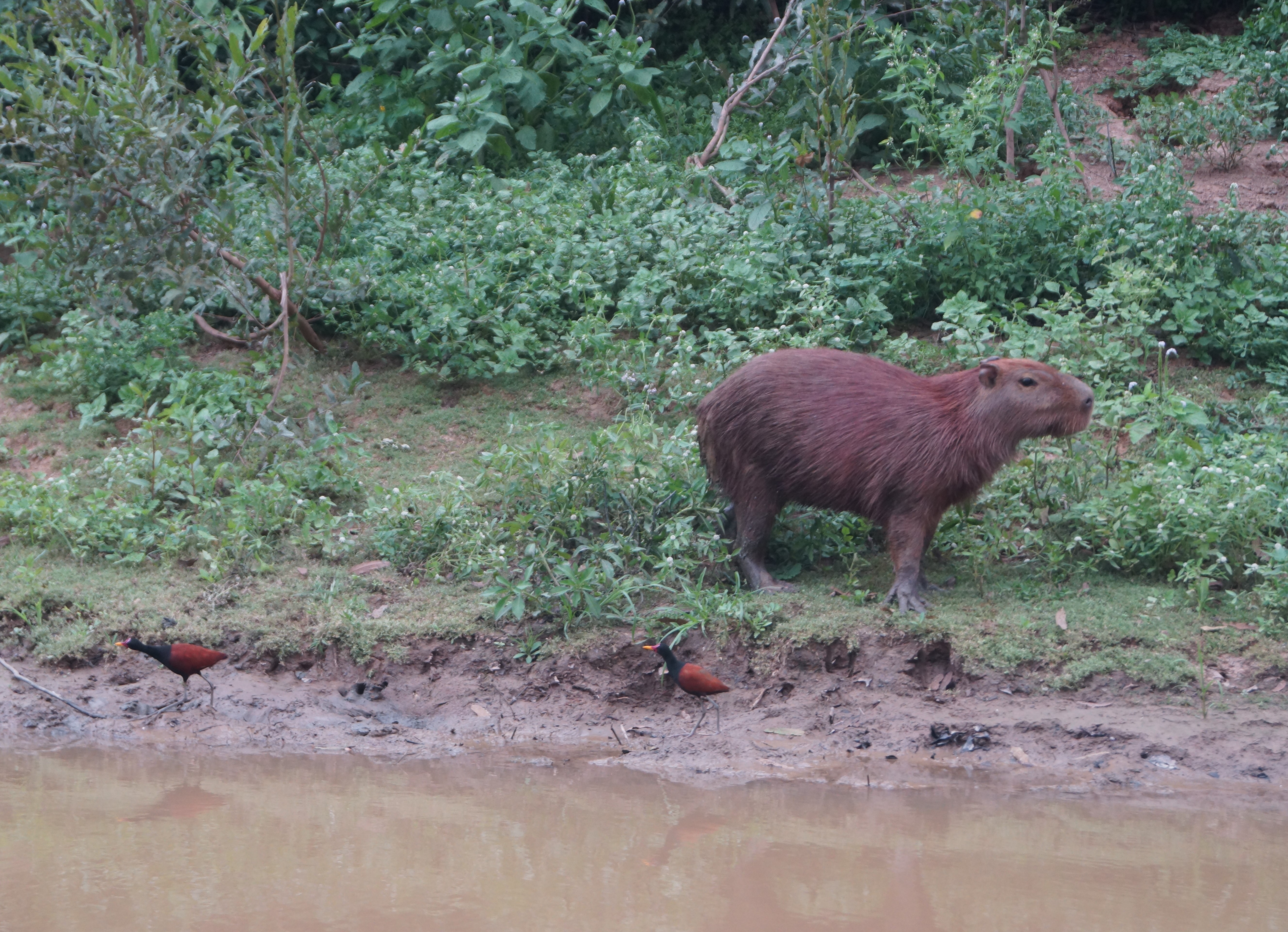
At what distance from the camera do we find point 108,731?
16.8ft

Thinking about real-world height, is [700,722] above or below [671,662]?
below

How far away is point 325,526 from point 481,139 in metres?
3.60

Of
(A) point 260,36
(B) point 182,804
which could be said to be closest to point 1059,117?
(A) point 260,36

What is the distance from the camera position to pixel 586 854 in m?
3.94

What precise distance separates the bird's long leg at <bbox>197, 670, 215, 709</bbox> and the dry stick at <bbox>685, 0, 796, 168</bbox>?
4827 millimetres

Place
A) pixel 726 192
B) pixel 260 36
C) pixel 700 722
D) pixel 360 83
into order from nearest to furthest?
pixel 700 722, pixel 260 36, pixel 726 192, pixel 360 83

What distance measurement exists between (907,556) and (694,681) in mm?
1128

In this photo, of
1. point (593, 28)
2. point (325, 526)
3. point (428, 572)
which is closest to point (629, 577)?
point (428, 572)

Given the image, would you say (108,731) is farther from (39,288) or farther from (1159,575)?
(1159,575)

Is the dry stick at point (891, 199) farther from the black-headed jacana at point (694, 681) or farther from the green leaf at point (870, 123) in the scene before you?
the black-headed jacana at point (694, 681)

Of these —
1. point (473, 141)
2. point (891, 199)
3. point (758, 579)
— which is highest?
point (891, 199)

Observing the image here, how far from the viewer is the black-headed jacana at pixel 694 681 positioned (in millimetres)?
4949

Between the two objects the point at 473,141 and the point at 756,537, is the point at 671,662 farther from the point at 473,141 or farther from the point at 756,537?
the point at 473,141

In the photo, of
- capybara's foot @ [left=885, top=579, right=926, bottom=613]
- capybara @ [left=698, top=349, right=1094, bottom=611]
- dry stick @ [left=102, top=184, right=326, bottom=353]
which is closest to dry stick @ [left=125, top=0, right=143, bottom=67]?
dry stick @ [left=102, top=184, right=326, bottom=353]
